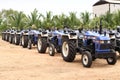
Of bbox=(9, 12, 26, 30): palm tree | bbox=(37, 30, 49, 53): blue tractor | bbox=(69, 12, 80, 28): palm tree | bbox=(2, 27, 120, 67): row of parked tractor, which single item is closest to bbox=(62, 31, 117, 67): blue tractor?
bbox=(2, 27, 120, 67): row of parked tractor

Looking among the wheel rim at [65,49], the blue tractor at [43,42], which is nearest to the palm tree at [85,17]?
the blue tractor at [43,42]

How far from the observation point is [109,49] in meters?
11.1

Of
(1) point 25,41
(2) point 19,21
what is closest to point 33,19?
(2) point 19,21

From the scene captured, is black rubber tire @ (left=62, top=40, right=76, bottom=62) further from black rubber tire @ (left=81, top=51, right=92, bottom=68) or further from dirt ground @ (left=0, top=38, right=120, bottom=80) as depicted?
black rubber tire @ (left=81, top=51, right=92, bottom=68)

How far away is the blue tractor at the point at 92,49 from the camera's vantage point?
35.8 feet

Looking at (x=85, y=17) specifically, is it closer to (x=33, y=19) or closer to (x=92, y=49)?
(x=33, y=19)

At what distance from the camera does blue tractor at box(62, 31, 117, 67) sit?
10.9 meters

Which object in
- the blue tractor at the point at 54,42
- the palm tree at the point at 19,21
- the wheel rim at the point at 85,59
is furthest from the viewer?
the palm tree at the point at 19,21

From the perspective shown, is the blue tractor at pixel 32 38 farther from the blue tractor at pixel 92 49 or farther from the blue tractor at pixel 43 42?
the blue tractor at pixel 92 49

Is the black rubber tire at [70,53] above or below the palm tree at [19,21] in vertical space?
below

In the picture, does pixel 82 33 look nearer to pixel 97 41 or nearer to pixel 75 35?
pixel 75 35

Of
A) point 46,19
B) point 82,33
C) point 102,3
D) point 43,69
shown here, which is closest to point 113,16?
point 46,19

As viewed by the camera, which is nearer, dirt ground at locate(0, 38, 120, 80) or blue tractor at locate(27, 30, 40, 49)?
dirt ground at locate(0, 38, 120, 80)

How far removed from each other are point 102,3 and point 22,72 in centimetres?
4178
